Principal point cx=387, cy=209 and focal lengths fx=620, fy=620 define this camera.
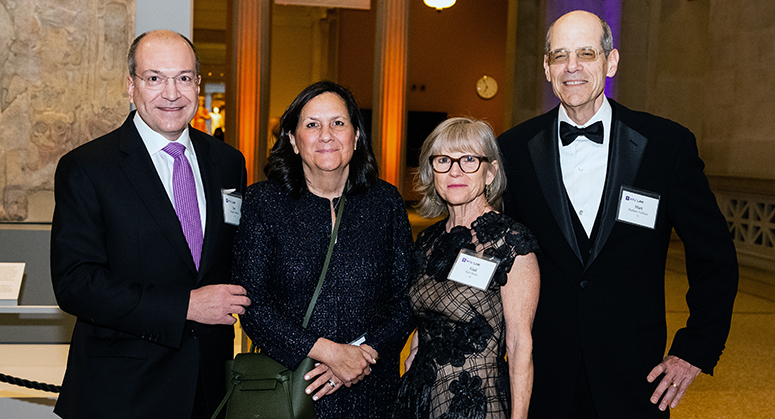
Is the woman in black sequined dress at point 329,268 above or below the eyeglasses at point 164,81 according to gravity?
below

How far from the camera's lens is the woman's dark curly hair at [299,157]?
215 centimetres

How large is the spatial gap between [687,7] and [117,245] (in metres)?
11.7

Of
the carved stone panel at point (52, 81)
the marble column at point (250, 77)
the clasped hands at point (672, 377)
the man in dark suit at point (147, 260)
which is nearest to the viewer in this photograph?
the man in dark suit at point (147, 260)

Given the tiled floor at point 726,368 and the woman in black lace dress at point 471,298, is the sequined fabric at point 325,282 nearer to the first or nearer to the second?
the woman in black lace dress at point 471,298

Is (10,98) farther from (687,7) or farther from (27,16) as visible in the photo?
(687,7)

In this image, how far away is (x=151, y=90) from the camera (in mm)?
2012

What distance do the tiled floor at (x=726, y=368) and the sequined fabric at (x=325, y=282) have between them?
155 centimetres

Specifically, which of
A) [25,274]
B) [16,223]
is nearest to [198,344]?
[25,274]

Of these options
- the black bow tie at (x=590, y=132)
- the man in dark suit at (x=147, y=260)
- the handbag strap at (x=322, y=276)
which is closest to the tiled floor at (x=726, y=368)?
the man in dark suit at (x=147, y=260)

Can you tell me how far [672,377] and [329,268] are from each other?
115 cm

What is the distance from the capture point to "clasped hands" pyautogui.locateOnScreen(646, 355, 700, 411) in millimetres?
1954

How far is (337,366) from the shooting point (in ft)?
6.48

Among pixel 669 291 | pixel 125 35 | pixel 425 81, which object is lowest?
pixel 669 291

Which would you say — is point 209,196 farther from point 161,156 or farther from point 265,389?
point 265,389
